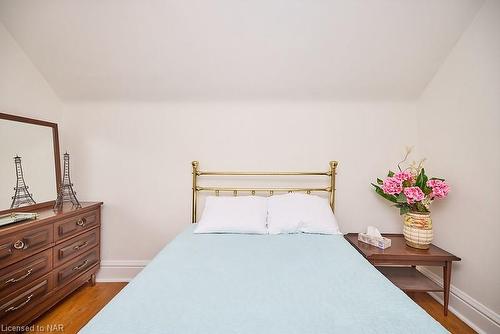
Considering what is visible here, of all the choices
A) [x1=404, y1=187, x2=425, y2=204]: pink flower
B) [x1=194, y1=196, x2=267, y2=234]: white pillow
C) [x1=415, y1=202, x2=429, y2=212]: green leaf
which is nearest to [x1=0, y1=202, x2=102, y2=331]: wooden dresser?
[x1=194, y1=196, x2=267, y2=234]: white pillow

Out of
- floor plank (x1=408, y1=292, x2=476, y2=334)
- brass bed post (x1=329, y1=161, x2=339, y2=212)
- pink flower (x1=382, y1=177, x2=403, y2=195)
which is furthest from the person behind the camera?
brass bed post (x1=329, y1=161, x2=339, y2=212)

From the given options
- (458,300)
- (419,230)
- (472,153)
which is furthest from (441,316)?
(472,153)

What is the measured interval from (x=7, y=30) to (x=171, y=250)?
7.98 feet

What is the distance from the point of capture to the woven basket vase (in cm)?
198

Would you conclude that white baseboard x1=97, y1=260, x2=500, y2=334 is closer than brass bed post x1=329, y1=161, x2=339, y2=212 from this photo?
Yes

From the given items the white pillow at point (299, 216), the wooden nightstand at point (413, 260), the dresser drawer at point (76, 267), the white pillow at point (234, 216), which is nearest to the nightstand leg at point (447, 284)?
the wooden nightstand at point (413, 260)

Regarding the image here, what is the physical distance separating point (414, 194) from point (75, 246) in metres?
3.04

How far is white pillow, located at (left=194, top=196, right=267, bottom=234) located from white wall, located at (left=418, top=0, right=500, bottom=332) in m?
1.66

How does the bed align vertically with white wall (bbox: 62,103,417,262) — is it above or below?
below

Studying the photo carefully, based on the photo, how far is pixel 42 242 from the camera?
1.79 meters

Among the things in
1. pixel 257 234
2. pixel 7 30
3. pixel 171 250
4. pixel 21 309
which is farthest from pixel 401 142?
pixel 7 30

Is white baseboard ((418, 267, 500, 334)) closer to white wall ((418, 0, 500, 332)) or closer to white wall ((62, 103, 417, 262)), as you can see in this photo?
white wall ((418, 0, 500, 332))

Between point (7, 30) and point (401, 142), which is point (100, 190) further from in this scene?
point (401, 142)

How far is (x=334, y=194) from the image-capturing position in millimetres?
2455
